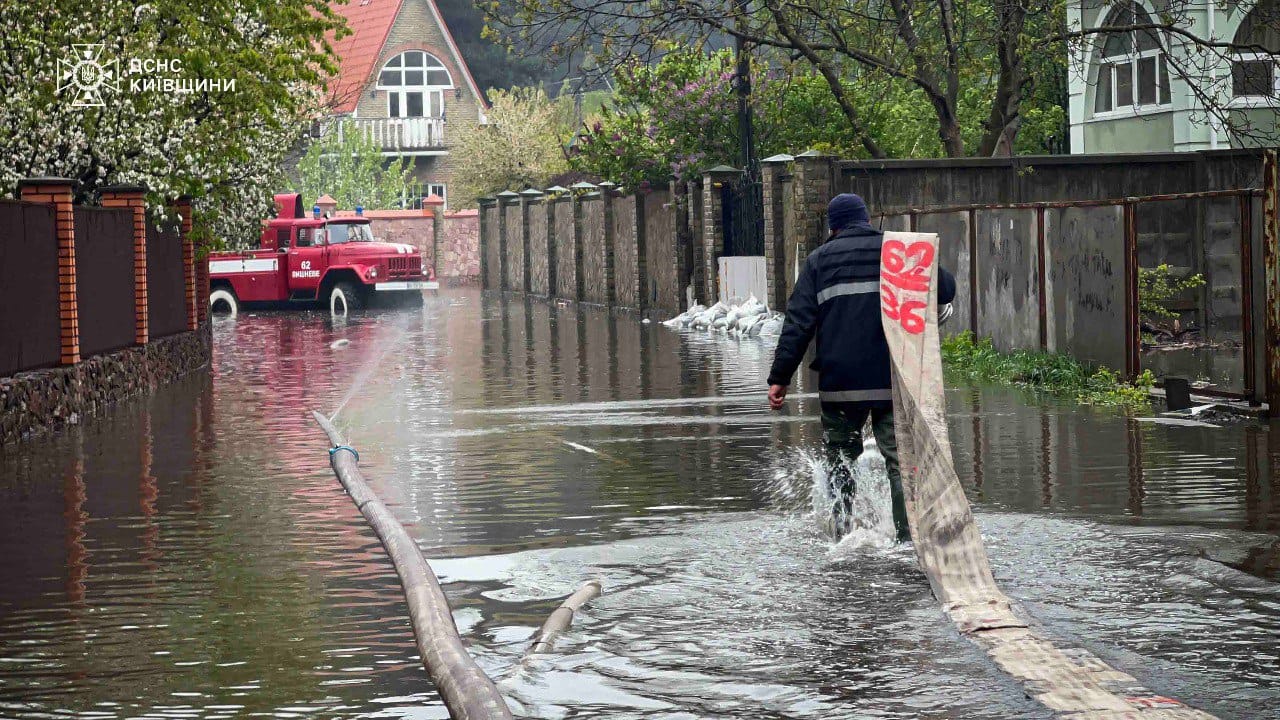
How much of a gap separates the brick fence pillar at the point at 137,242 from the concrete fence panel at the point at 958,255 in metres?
9.36

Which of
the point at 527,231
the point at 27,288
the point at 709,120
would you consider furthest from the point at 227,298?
the point at 27,288

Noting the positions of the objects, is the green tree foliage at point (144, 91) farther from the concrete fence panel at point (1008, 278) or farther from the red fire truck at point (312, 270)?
the red fire truck at point (312, 270)

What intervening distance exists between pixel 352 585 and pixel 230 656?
4.72 feet

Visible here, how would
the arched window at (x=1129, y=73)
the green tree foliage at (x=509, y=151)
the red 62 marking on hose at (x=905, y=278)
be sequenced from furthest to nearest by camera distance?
1. the green tree foliage at (x=509, y=151)
2. the arched window at (x=1129, y=73)
3. the red 62 marking on hose at (x=905, y=278)

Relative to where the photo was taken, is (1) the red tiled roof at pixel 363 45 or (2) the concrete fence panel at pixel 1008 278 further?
(1) the red tiled roof at pixel 363 45

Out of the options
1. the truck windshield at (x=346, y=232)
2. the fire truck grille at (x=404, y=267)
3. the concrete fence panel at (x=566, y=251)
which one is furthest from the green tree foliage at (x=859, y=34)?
the concrete fence panel at (x=566, y=251)

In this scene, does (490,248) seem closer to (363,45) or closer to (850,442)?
(363,45)

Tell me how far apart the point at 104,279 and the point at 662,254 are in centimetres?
1879

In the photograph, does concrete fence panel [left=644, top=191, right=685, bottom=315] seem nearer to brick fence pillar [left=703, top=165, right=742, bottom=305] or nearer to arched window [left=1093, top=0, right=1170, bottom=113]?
brick fence pillar [left=703, top=165, right=742, bottom=305]

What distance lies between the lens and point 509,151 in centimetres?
6619

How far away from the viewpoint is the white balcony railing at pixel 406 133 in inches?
2913

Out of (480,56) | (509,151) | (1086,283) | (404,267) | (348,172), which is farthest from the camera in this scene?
(480,56)

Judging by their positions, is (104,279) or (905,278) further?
(104,279)

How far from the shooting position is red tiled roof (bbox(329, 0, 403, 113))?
2891 inches
